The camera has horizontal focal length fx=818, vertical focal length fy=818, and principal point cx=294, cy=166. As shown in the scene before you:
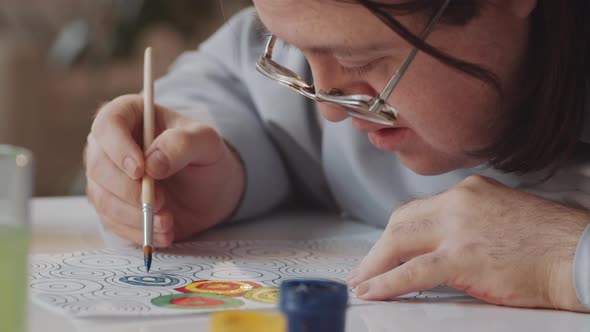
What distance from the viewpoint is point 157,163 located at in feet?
3.28

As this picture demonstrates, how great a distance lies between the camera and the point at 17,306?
57cm

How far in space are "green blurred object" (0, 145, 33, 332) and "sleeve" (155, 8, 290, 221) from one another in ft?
2.16

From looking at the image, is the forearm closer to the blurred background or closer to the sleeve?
the sleeve

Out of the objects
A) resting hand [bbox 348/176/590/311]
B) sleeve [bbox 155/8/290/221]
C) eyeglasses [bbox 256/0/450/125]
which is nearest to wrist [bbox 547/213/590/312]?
resting hand [bbox 348/176/590/311]

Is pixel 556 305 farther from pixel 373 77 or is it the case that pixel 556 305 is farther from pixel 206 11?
pixel 206 11

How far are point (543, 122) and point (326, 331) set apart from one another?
0.49 meters

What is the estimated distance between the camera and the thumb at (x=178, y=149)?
100cm

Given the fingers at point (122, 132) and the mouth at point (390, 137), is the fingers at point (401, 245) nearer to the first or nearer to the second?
the mouth at point (390, 137)

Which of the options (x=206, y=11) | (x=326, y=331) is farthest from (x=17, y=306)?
(x=206, y=11)

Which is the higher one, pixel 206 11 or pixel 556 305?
pixel 206 11

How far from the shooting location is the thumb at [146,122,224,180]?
1003 mm

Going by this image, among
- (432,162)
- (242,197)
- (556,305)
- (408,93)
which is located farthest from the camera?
(242,197)

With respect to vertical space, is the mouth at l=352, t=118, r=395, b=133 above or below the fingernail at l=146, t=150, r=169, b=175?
above

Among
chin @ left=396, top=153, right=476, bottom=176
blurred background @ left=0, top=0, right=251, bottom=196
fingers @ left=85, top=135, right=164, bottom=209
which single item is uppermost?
blurred background @ left=0, top=0, right=251, bottom=196
